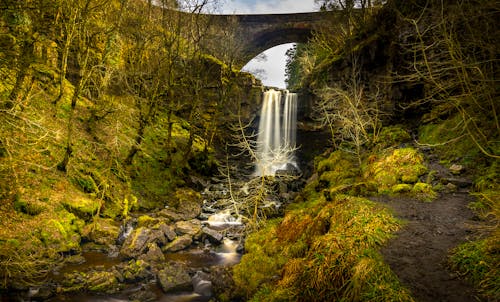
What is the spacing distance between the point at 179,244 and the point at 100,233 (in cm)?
297

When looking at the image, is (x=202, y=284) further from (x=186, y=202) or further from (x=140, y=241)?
(x=186, y=202)

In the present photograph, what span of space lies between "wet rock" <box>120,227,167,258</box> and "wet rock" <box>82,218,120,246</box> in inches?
30.8

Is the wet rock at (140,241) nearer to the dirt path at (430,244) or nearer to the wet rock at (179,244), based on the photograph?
the wet rock at (179,244)

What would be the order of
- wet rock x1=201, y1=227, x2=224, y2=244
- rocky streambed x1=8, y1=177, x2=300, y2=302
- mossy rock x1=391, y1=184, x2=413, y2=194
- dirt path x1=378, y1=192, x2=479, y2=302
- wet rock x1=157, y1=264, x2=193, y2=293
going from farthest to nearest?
wet rock x1=201, y1=227, x2=224, y2=244
mossy rock x1=391, y1=184, x2=413, y2=194
wet rock x1=157, y1=264, x2=193, y2=293
rocky streambed x1=8, y1=177, x2=300, y2=302
dirt path x1=378, y1=192, x2=479, y2=302

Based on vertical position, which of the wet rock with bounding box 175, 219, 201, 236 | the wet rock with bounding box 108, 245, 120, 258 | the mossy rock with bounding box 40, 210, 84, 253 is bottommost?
the wet rock with bounding box 175, 219, 201, 236

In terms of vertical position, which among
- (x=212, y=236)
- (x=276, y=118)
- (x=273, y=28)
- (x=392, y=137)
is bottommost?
(x=212, y=236)

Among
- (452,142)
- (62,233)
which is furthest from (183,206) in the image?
(452,142)

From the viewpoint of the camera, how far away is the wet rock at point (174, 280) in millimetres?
7962

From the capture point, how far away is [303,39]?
122ft

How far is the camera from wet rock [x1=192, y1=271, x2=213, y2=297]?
8047 millimetres

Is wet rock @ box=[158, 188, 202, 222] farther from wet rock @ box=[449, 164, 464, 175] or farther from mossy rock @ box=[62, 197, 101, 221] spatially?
wet rock @ box=[449, 164, 464, 175]

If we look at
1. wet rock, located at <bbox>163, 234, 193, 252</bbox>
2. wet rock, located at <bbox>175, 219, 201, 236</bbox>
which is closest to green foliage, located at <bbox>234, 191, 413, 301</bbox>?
wet rock, located at <bbox>163, 234, 193, 252</bbox>

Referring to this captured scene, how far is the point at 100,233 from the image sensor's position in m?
10.5

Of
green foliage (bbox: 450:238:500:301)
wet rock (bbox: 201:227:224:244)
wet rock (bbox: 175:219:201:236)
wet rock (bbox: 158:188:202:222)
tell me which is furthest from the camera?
wet rock (bbox: 158:188:202:222)
